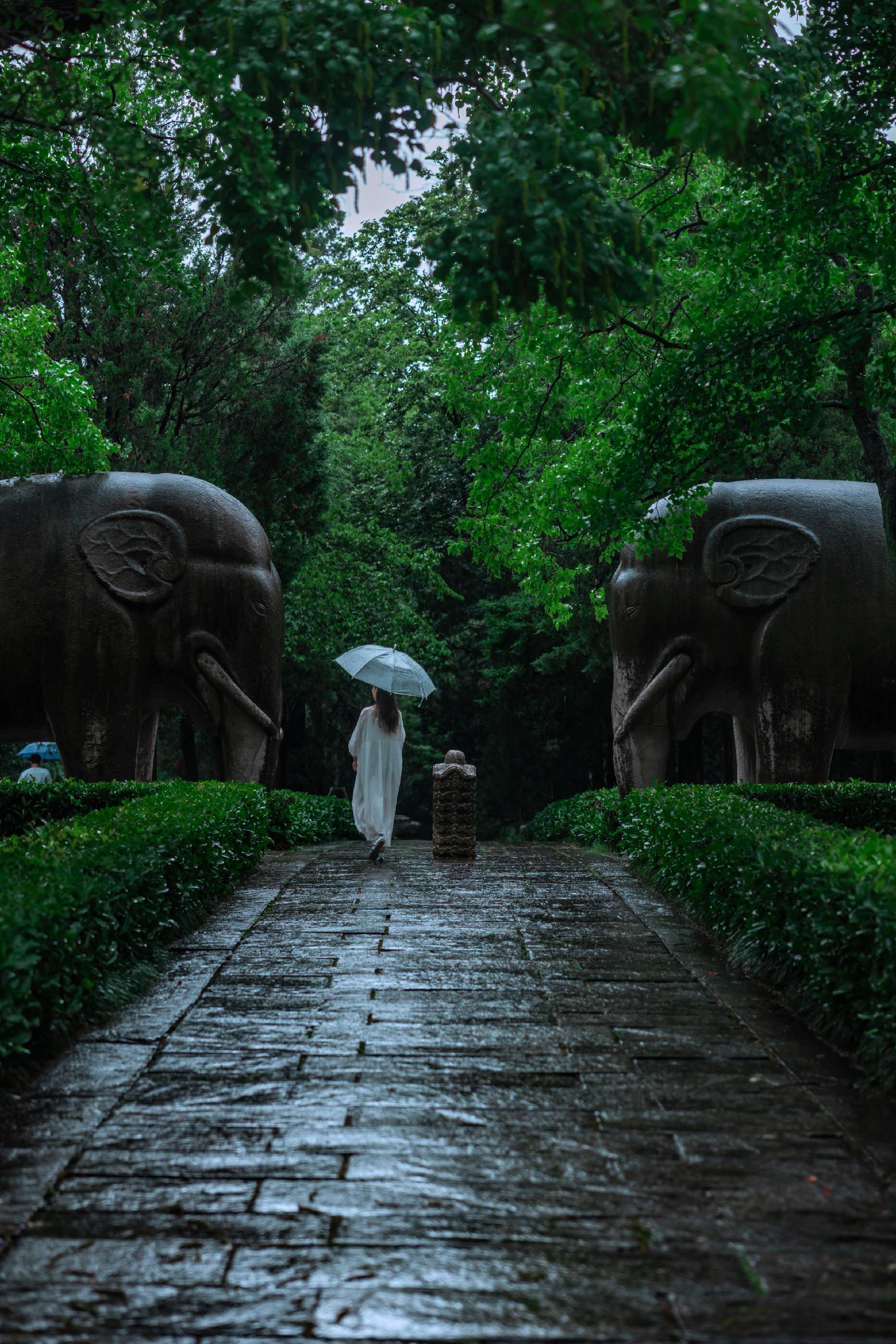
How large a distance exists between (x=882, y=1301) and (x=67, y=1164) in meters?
2.31

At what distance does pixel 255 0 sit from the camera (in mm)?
5367

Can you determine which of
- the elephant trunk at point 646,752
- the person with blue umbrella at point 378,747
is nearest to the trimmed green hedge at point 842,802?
the elephant trunk at point 646,752

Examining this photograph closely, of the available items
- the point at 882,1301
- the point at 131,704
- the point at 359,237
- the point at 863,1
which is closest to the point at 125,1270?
the point at 882,1301

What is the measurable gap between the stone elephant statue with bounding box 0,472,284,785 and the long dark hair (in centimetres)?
152

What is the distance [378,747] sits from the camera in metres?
12.2

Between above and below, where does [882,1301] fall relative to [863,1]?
below

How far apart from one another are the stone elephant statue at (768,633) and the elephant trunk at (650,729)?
0.01 meters

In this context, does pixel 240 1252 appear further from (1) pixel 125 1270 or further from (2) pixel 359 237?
(2) pixel 359 237

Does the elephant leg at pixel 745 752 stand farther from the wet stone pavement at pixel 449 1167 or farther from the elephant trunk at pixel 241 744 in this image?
the wet stone pavement at pixel 449 1167

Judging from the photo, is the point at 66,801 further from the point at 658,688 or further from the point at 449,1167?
the point at 449,1167

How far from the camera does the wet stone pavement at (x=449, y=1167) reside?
2.98 m

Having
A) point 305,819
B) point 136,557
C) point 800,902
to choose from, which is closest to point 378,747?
point 136,557

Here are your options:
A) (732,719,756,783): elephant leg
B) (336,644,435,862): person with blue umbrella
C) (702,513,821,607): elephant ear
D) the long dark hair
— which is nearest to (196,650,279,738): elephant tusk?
(336,644,435,862): person with blue umbrella

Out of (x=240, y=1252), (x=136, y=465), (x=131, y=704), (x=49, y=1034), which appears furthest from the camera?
(x=136, y=465)
